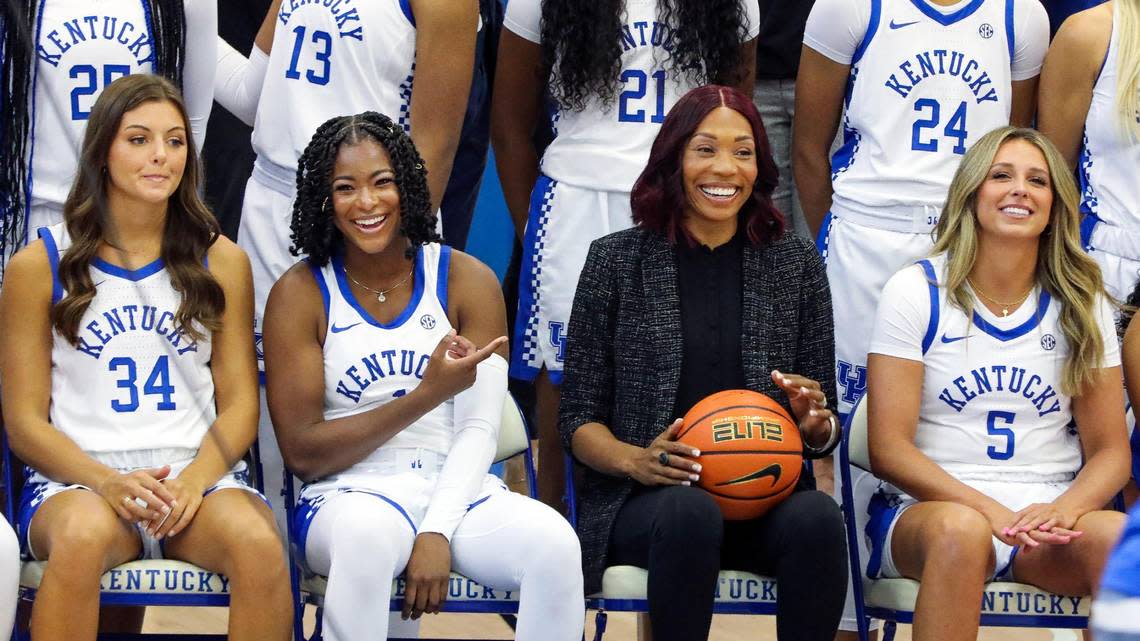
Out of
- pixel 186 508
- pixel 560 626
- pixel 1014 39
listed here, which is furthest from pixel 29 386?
pixel 1014 39

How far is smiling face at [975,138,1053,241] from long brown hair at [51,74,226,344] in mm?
1780

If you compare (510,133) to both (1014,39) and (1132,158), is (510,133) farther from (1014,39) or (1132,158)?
(1132,158)

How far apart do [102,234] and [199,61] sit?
618mm

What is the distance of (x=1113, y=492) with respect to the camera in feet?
12.0

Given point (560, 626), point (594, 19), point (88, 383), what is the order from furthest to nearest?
point (594, 19) → point (88, 383) → point (560, 626)

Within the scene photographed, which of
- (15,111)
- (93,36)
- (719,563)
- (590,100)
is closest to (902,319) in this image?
(719,563)

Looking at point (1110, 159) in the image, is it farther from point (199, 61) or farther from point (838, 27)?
point (199, 61)

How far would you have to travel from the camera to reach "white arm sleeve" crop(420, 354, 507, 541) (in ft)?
11.5

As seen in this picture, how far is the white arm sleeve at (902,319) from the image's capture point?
3764 mm

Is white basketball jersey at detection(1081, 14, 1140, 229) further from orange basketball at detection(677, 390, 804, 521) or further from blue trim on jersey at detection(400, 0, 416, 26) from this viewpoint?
blue trim on jersey at detection(400, 0, 416, 26)

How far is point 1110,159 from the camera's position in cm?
427

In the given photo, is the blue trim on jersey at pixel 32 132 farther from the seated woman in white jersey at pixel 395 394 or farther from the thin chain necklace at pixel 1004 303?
the thin chain necklace at pixel 1004 303

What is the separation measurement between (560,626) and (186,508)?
0.82m

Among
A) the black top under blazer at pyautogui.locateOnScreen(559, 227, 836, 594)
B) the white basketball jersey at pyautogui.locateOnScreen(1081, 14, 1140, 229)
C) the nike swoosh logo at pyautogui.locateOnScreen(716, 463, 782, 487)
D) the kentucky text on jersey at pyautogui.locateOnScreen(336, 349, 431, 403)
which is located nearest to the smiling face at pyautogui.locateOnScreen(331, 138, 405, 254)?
the kentucky text on jersey at pyautogui.locateOnScreen(336, 349, 431, 403)
